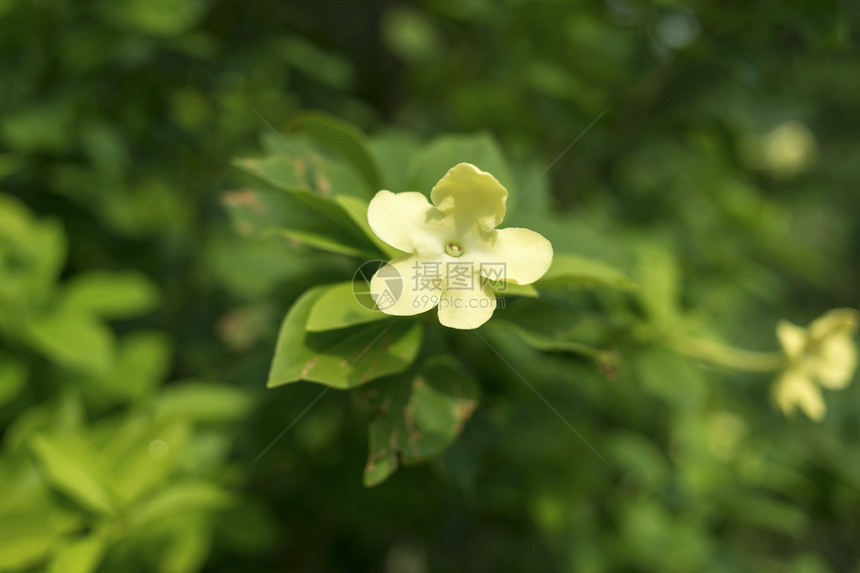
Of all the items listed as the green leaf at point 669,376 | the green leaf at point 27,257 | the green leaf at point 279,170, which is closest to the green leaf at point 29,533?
the green leaf at point 27,257

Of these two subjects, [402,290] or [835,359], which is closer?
[402,290]

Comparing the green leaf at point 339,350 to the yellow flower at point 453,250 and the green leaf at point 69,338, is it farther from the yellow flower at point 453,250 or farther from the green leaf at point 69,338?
the green leaf at point 69,338

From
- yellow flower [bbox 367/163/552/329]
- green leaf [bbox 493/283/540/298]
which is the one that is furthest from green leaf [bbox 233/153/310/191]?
green leaf [bbox 493/283/540/298]

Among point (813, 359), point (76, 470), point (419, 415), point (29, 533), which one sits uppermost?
point (813, 359)

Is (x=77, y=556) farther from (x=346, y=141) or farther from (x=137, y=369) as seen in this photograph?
(x=346, y=141)

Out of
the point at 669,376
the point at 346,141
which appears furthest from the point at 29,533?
the point at 669,376

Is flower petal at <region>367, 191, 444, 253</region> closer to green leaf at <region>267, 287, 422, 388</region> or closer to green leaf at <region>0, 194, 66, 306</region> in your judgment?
green leaf at <region>267, 287, 422, 388</region>
